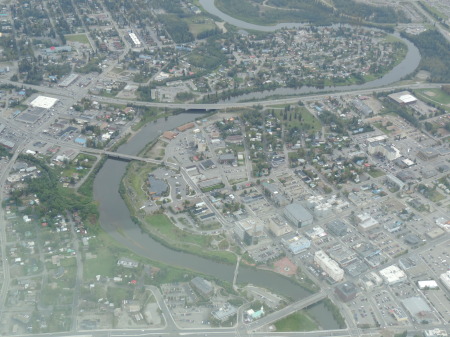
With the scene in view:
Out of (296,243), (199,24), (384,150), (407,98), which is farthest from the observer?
(199,24)

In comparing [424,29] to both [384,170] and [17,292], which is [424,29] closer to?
[384,170]

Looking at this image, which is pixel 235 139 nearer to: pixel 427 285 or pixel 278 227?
pixel 278 227

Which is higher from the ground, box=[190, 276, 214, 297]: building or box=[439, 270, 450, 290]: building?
box=[439, 270, 450, 290]: building

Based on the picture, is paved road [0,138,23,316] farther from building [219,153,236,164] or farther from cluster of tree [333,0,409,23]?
cluster of tree [333,0,409,23]

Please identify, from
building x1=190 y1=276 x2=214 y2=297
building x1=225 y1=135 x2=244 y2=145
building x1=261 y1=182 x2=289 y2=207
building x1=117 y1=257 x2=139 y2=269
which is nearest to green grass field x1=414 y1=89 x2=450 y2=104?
building x1=225 y1=135 x2=244 y2=145

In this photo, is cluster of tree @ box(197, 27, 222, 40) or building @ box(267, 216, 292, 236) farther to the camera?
cluster of tree @ box(197, 27, 222, 40)

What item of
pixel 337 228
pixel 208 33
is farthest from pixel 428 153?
pixel 208 33

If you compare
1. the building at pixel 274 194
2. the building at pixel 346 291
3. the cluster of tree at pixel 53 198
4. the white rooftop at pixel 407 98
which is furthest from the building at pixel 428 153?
the cluster of tree at pixel 53 198

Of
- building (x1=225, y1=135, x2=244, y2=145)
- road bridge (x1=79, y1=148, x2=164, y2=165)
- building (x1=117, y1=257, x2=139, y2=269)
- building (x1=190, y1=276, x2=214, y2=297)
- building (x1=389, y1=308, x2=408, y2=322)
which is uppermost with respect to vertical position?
building (x1=389, y1=308, x2=408, y2=322)

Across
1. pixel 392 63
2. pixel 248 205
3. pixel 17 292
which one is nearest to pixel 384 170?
pixel 248 205
